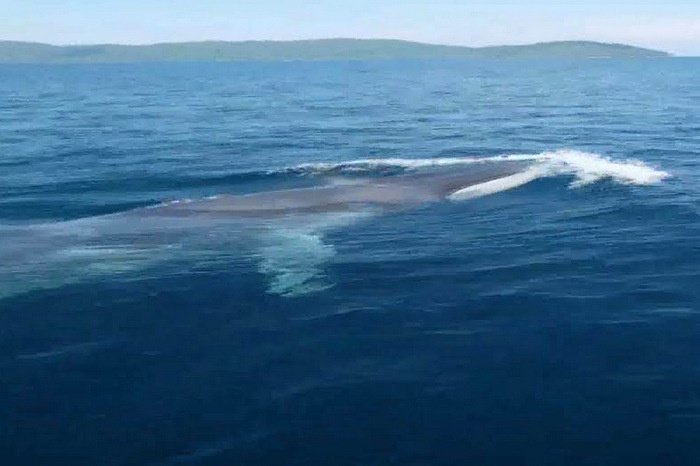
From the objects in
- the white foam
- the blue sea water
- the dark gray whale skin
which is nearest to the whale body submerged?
the dark gray whale skin

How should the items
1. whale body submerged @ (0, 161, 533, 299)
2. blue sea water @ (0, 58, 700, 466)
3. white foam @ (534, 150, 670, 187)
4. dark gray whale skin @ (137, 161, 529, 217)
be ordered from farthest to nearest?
1. white foam @ (534, 150, 670, 187)
2. dark gray whale skin @ (137, 161, 529, 217)
3. whale body submerged @ (0, 161, 533, 299)
4. blue sea water @ (0, 58, 700, 466)

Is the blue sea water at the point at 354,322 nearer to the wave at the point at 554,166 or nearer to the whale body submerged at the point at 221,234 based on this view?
the whale body submerged at the point at 221,234

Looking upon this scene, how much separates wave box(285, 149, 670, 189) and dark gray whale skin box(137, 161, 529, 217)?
14.2ft

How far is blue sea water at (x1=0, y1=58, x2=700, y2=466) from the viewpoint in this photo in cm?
2583

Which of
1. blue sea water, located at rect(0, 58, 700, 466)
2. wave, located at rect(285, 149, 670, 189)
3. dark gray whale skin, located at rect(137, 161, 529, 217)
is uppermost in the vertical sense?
wave, located at rect(285, 149, 670, 189)

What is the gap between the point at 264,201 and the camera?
2191 inches

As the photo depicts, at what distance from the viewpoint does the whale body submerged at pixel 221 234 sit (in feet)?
136

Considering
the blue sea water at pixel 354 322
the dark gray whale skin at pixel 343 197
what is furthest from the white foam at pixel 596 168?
the dark gray whale skin at pixel 343 197

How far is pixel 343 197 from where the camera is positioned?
Result: 57344mm

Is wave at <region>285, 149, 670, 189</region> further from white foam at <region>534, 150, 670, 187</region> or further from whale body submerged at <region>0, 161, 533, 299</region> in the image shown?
whale body submerged at <region>0, 161, 533, 299</region>

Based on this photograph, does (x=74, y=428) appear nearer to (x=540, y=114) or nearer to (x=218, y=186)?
(x=218, y=186)

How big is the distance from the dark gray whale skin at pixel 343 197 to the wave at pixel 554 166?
14.2 feet

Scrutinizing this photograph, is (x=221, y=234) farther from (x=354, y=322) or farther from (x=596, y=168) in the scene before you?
(x=596, y=168)

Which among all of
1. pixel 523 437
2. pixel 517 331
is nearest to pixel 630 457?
pixel 523 437
